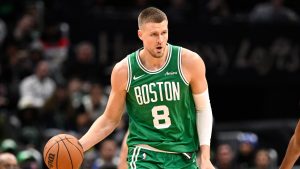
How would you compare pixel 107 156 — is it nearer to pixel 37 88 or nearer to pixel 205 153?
pixel 37 88

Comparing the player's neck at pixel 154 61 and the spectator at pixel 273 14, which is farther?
the spectator at pixel 273 14

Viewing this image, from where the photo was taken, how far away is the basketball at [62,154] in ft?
29.7

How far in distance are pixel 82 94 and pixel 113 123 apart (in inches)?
337

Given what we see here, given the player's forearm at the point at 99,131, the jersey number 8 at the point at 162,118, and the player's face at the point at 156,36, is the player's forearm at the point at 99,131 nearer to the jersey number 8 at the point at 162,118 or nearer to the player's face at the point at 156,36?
the jersey number 8 at the point at 162,118

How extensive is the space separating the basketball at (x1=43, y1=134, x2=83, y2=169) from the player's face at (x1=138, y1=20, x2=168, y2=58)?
127cm

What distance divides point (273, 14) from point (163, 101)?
38.2 ft

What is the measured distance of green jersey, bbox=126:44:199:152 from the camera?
9133 mm

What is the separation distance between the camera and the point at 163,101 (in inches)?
360

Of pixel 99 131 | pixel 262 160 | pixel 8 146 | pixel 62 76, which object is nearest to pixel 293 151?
pixel 99 131

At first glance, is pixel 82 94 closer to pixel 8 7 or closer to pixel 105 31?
pixel 105 31

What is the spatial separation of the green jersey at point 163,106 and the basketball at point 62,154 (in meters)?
→ 0.61

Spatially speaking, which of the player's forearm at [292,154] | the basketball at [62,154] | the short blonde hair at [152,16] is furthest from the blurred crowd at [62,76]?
the player's forearm at [292,154]

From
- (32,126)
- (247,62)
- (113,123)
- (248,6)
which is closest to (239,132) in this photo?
(247,62)

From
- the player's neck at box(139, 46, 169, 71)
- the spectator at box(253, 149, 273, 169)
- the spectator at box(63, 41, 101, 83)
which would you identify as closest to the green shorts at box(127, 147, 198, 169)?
the player's neck at box(139, 46, 169, 71)
